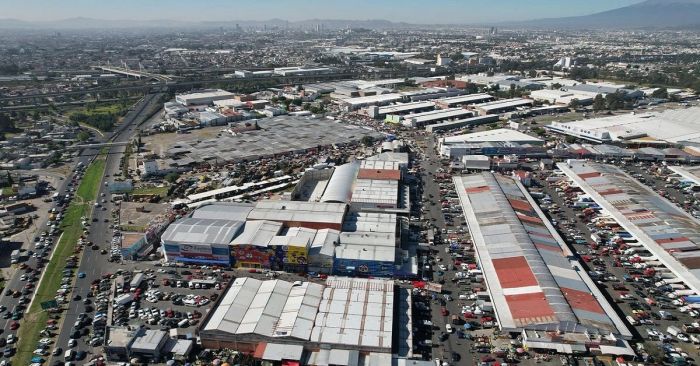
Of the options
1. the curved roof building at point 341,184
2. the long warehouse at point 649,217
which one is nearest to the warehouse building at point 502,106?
the long warehouse at point 649,217

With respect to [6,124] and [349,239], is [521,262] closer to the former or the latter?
[349,239]

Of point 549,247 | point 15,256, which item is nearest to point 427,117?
point 549,247

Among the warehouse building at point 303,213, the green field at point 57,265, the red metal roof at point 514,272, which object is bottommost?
the green field at point 57,265

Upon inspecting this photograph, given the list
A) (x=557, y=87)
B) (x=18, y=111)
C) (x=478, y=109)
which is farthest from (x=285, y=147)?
(x=557, y=87)

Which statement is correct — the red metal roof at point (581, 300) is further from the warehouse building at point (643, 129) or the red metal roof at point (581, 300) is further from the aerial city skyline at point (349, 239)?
the warehouse building at point (643, 129)

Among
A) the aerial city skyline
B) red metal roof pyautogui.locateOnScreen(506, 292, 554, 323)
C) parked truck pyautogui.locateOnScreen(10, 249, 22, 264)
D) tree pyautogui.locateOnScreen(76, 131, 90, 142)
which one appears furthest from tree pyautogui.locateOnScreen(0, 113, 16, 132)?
red metal roof pyautogui.locateOnScreen(506, 292, 554, 323)

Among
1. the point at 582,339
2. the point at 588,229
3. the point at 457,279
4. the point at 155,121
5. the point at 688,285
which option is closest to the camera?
the point at 582,339

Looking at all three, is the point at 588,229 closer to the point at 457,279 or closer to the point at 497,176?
the point at 497,176
